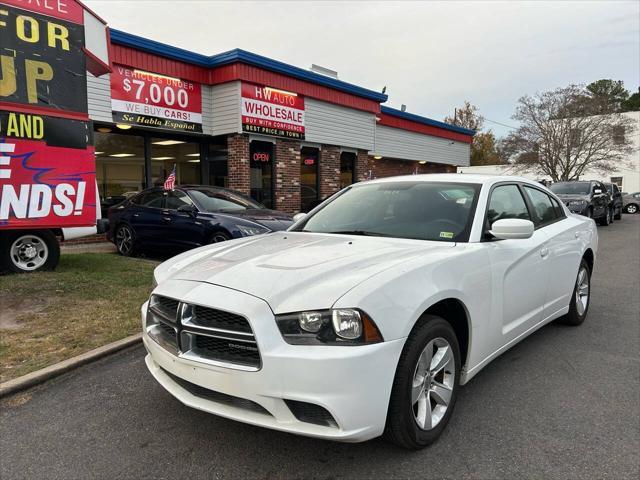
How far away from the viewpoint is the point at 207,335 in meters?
2.52

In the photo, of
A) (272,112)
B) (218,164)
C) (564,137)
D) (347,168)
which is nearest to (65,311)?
(218,164)

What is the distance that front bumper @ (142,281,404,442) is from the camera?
2254mm

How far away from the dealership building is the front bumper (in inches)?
383

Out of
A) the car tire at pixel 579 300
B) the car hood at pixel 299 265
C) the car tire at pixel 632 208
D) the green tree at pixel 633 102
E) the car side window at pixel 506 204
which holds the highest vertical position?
the green tree at pixel 633 102

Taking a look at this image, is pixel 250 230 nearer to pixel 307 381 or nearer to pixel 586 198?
pixel 307 381

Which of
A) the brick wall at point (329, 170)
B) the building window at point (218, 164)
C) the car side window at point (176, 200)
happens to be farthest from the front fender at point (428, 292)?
the brick wall at point (329, 170)

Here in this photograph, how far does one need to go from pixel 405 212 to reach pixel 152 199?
6872 mm

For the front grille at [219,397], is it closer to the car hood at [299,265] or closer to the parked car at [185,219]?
the car hood at [299,265]

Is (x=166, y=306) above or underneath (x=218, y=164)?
underneath

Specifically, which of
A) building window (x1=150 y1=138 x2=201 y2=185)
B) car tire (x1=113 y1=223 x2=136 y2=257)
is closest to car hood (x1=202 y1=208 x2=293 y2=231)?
car tire (x1=113 y1=223 x2=136 y2=257)

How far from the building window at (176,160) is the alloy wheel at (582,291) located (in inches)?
411

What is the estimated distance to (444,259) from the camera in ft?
9.41

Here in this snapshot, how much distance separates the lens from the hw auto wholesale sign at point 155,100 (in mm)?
10992

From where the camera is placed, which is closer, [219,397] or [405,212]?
[219,397]
